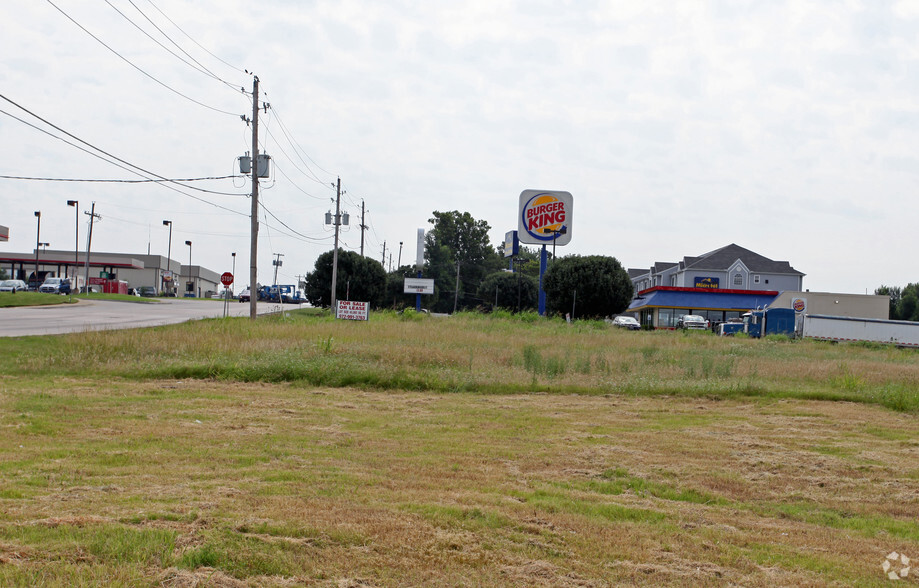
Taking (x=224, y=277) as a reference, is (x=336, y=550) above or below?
below

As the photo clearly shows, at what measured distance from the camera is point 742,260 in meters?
79.7

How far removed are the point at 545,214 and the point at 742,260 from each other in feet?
112

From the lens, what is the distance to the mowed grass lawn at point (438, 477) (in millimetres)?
4773

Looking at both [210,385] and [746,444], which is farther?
[210,385]

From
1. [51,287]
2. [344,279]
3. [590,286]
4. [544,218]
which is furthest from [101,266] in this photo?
[590,286]

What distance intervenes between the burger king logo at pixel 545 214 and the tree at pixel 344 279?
20843 millimetres

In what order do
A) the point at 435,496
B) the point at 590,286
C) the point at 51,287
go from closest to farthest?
the point at 435,496 → the point at 590,286 → the point at 51,287

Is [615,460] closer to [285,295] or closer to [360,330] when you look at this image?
[360,330]

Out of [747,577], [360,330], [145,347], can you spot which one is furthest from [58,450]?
[360,330]

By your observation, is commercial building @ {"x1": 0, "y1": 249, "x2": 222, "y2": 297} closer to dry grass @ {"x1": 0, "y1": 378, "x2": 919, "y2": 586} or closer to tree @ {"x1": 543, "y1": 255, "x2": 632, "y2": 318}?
tree @ {"x1": 543, "y1": 255, "x2": 632, "y2": 318}

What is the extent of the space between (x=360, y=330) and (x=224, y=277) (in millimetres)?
15227

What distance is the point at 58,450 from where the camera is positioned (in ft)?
26.1

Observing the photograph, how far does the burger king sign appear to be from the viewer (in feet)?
183

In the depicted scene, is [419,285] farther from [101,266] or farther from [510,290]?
[101,266]
